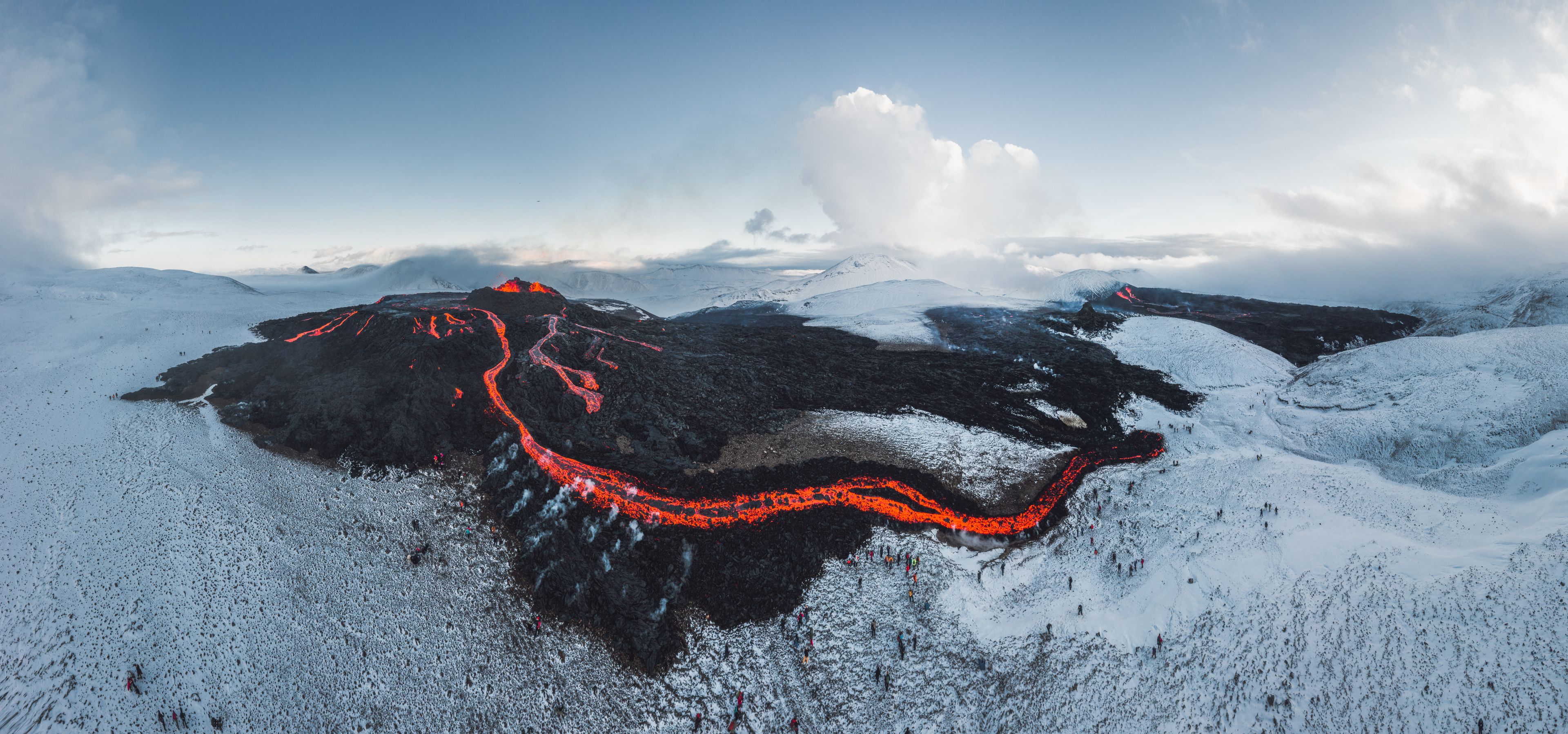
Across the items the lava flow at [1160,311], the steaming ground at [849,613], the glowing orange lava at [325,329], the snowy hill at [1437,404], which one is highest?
the lava flow at [1160,311]

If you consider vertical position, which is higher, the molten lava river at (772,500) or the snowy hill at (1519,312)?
the snowy hill at (1519,312)

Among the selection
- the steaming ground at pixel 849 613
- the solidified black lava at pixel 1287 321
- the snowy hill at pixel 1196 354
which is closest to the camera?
the steaming ground at pixel 849 613

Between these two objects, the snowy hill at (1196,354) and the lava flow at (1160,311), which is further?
the lava flow at (1160,311)

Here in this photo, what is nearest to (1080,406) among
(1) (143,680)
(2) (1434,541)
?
(2) (1434,541)

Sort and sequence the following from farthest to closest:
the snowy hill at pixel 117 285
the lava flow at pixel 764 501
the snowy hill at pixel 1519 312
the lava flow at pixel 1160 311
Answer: the lava flow at pixel 1160 311 < the snowy hill at pixel 1519 312 < the snowy hill at pixel 117 285 < the lava flow at pixel 764 501

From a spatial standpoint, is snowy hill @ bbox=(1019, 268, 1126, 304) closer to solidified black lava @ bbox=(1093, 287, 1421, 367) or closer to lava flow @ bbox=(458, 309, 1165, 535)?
solidified black lava @ bbox=(1093, 287, 1421, 367)

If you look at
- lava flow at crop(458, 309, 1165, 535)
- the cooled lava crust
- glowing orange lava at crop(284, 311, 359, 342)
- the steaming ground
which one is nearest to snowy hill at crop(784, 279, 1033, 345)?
the cooled lava crust

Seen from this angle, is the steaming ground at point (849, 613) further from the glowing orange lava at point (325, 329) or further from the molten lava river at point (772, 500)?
the glowing orange lava at point (325, 329)

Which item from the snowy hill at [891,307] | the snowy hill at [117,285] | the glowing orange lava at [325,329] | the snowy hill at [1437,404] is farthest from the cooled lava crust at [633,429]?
the snowy hill at [117,285]
